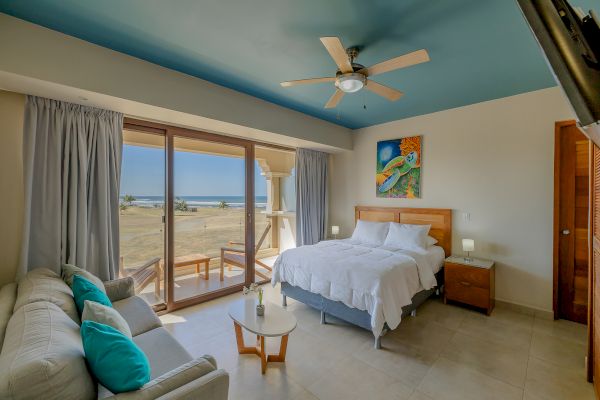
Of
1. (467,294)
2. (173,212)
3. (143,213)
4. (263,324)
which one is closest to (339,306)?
(263,324)

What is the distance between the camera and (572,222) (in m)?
2.97

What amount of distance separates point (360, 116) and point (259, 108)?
1.65 m

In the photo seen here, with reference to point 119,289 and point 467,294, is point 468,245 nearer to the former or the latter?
point 467,294

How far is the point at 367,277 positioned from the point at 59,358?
2.21m

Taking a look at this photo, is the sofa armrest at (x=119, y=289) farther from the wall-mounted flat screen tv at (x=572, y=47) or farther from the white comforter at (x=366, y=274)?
the wall-mounted flat screen tv at (x=572, y=47)

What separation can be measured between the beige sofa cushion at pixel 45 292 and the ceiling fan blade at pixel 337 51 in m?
2.36

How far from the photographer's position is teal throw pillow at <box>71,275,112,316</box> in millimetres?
1779

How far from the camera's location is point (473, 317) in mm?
3096

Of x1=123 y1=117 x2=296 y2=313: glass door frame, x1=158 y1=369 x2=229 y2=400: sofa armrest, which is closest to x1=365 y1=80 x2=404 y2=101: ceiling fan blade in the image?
x1=123 y1=117 x2=296 y2=313: glass door frame

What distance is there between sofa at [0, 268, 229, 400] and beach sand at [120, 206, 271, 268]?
1128 millimetres

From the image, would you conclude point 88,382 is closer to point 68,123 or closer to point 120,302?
point 120,302

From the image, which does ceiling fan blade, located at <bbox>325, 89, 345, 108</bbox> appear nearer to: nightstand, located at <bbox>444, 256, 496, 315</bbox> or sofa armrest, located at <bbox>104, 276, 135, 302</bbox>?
nightstand, located at <bbox>444, 256, 496, 315</bbox>

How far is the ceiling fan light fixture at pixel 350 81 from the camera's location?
2184mm

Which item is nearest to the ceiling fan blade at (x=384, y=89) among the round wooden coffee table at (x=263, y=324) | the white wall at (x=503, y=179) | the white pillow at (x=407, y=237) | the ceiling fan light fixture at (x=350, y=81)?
the ceiling fan light fixture at (x=350, y=81)
